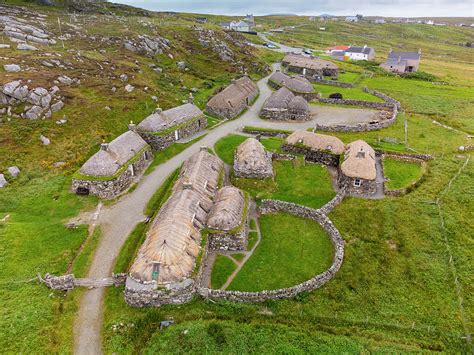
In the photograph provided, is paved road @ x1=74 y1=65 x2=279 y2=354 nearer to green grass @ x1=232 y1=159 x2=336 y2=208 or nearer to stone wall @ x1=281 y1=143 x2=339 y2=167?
green grass @ x1=232 y1=159 x2=336 y2=208

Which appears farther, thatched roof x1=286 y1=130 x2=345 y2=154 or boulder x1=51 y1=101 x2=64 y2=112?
boulder x1=51 y1=101 x2=64 y2=112

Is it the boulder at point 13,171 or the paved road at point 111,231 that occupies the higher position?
the boulder at point 13,171

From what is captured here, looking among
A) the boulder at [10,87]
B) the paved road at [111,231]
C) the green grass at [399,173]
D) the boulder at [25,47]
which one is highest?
the boulder at [25,47]

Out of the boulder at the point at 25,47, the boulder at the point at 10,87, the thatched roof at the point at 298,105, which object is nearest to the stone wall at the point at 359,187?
the thatched roof at the point at 298,105

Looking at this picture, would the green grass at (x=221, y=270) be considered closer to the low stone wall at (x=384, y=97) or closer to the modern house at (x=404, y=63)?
the low stone wall at (x=384, y=97)

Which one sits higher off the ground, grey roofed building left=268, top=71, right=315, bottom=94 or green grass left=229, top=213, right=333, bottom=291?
grey roofed building left=268, top=71, right=315, bottom=94

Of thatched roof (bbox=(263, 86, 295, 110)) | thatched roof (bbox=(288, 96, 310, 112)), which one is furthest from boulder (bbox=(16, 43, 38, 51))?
thatched roof (bbox=(288, 96, 310, 112))

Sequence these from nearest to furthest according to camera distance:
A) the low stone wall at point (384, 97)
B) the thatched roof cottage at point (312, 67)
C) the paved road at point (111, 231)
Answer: the paved road at point (111, 231) < the low stone wall at point (384, 97) < the thatched roof cottage at point (312, 67)
